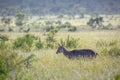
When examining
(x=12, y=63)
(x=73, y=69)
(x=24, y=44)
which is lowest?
(x=24, y=44)

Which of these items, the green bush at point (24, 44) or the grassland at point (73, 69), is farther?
the green bush at point (24, 44)

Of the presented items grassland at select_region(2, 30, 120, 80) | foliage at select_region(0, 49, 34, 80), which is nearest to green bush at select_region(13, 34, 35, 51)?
grassland at select_region(2, 30, 120, 80)

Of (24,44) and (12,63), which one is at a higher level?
(12,63)

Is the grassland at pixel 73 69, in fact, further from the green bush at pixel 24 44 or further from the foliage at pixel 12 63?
the green bush at pixel 24 44

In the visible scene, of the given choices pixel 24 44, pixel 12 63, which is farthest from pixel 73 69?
pixel 24 44

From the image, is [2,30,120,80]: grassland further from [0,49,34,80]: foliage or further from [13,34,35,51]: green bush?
[13,34,35,51]: green bush

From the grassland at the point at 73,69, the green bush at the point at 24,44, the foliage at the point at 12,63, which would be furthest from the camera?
the green bush at the point at 24,44

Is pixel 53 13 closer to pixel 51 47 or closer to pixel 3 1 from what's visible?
pixel 3 1

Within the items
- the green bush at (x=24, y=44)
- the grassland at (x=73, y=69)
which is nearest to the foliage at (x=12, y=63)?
the grassland at (x=73, y=69)

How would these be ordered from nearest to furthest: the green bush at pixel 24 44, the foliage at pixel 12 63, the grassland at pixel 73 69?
the grassland at pixel 73 69 → the foliage at pixel 12 63 → the green bush at pixel 24 44

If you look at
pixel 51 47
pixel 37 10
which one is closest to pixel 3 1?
pixel 37 10

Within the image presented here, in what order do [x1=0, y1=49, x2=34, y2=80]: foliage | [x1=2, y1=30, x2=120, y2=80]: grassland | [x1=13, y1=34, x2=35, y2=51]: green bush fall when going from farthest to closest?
[x1=13, y1=34, x2=35, y2=51]: green bush
[x1=0, y1=49, x2=34, y2=80]: foliage
[x1=2, y1=30, x2=120, y2=80]: grassland

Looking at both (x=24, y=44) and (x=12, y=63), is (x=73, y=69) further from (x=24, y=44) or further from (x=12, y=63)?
(x=24, y=44)

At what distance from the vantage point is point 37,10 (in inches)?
4862
